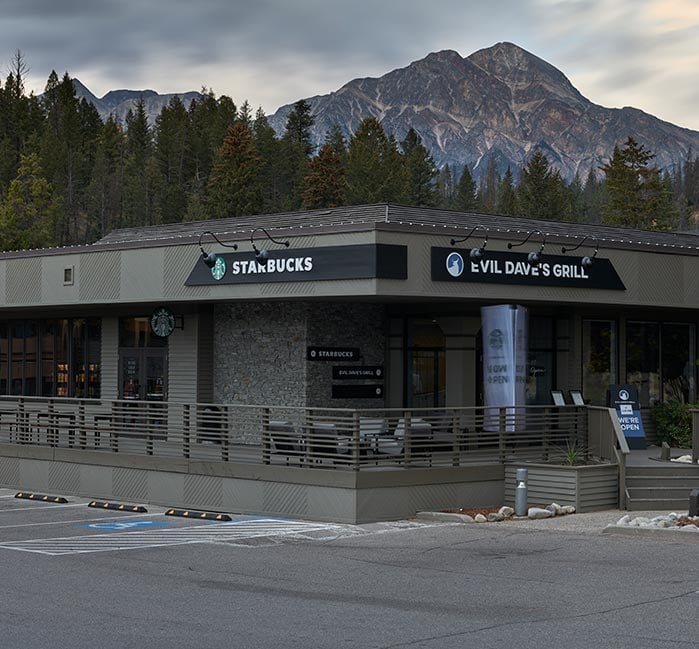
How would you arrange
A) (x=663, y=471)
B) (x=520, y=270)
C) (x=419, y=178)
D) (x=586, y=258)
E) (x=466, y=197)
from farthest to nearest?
(x=466, y=197), (x=419, y=178), (x=586, y=258), (x=520, y=270), (x=663, y=471)

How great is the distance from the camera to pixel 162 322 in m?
27.2

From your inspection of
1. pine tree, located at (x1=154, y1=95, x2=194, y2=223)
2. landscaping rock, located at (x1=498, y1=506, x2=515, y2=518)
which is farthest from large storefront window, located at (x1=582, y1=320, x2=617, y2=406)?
pine tree, located at (x1=154, y1=95, x2=194, y2=223)

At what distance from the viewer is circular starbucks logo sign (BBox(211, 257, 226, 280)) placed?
23547mm

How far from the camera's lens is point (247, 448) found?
2208 centimetres

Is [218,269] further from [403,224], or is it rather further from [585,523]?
[585,523]

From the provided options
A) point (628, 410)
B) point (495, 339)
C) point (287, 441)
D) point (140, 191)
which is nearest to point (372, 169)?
point (140, 191)

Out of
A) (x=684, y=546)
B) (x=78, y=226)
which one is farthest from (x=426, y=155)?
(x=684, y=546)

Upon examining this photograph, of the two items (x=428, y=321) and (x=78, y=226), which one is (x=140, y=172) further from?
(x=428, y=321)

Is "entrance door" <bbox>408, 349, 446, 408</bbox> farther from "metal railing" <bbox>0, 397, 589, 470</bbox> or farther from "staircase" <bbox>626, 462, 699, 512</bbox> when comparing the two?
"staircase" <bbox>626, 462, 699, 512</bbox>

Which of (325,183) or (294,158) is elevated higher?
(294,158)

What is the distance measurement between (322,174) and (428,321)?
64559 millimetres

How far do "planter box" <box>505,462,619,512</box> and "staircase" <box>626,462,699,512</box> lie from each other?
367 mm

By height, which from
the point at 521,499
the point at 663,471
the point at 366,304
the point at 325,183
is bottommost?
the point at 521,499

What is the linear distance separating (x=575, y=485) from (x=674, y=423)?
7707mm
